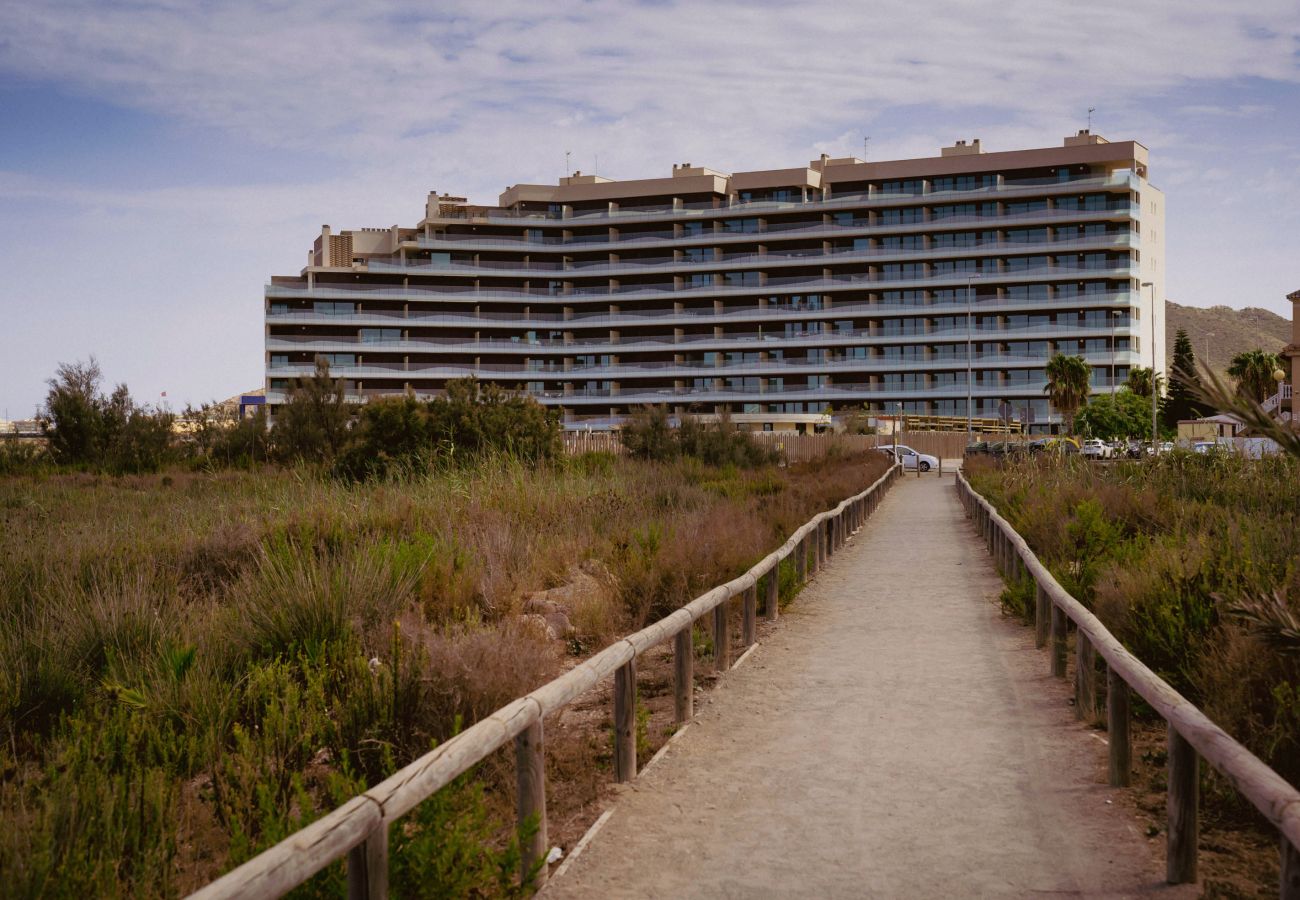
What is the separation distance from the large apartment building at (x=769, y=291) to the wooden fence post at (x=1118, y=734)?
3368 inches

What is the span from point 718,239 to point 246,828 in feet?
323

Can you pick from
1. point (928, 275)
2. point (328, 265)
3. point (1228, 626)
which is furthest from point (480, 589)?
point (328, 265)

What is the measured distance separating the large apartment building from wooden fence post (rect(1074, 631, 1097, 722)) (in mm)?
84121

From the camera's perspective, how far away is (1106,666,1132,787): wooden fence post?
588cm

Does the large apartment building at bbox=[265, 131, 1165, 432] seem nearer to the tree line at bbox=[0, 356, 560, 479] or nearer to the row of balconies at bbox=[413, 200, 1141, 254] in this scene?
the row of balconies at bbox=[413, 200, 1141, 254]

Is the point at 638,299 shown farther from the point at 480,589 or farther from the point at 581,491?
the point at 480,589

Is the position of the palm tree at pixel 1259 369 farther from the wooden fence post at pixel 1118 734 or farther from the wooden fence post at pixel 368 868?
the wooden fence post at pixel 368 868

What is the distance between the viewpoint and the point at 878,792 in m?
5.86

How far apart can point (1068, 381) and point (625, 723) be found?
82.8m

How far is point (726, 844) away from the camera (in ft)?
17.0

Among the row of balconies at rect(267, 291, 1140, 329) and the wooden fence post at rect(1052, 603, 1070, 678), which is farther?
the row of balconies at rect(267, 291, 1140, 329)

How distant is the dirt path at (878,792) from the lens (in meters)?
4.76

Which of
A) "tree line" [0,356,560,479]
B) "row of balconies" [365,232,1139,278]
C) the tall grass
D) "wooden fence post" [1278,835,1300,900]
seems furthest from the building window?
"wooden fence post" [1278,835,1300,900]

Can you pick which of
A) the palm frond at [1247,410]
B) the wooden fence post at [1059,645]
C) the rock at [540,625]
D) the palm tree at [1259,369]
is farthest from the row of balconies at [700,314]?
the palm frond at [1247,410]
